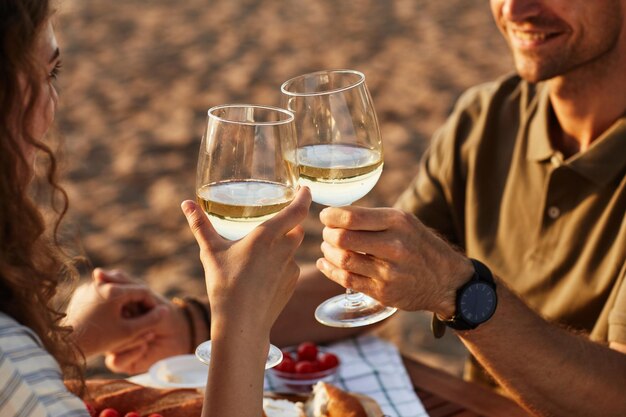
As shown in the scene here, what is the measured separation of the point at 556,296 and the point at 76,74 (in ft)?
23.0

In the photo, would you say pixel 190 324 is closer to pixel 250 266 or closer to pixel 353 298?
pixel 353 298

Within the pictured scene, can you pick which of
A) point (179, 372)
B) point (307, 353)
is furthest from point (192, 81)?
point (179, 372)

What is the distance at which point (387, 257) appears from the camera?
217 centimetres

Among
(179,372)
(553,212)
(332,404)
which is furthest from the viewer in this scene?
(553,212)

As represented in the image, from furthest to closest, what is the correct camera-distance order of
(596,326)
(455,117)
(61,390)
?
(455,117)
(596,326)
(61,390)

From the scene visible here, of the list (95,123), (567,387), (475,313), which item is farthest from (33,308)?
(95,123)

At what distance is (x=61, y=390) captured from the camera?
1.83 metres

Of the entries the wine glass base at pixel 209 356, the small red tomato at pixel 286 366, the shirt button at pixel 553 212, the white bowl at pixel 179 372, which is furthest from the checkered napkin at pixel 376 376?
the shirt button at pixel 553 212

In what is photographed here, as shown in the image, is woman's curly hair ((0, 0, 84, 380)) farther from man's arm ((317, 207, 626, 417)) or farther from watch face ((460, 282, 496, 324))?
watch face ((460, 282, 496, 324))

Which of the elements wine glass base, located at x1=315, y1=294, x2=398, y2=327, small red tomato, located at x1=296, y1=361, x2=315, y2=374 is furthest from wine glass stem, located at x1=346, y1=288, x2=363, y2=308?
small red tomato, located at x1=296, y1=361, x2=315, y2=374

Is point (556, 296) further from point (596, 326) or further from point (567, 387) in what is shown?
point (567, 387)

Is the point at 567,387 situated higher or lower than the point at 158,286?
higher

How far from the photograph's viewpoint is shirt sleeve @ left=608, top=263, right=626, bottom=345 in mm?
2605

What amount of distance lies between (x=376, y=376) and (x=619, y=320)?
0.65 metres
